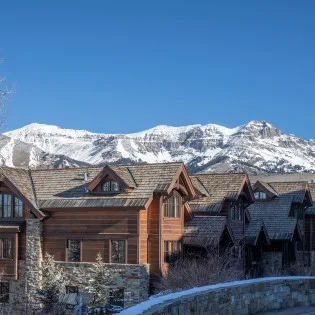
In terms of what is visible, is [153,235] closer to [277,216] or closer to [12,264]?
[12,264]

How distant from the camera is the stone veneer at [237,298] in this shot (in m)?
14.7

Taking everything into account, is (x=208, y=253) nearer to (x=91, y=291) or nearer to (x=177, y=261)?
(x=177, y=261)

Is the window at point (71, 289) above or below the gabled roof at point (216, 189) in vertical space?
below

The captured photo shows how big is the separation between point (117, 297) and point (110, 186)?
5.87 metres

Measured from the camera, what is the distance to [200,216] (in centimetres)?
3803

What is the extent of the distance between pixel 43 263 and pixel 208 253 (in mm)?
9229

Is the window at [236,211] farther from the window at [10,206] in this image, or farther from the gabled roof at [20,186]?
the window at [10,206]

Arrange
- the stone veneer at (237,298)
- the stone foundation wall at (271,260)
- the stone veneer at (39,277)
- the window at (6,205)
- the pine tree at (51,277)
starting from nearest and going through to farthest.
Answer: the stone veneer at (237,298) < the stone veneer at (39,277) < the pine tree at (51,277) < the window at (6,205) < the stone foundation wall at (271,260)

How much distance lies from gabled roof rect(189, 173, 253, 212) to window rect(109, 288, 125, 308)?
26.1ft

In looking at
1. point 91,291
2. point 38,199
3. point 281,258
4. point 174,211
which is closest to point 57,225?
point 38,199

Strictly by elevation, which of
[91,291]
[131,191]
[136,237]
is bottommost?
[91,291]

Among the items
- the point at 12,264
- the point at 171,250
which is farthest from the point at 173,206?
the point at 12,264

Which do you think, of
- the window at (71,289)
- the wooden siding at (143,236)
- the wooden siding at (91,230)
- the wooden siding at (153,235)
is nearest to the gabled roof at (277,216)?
the wooden siding at (153,235)

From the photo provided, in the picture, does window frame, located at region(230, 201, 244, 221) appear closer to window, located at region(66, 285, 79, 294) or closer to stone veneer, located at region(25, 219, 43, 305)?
window, located at region(66, 285, 79, 294)
